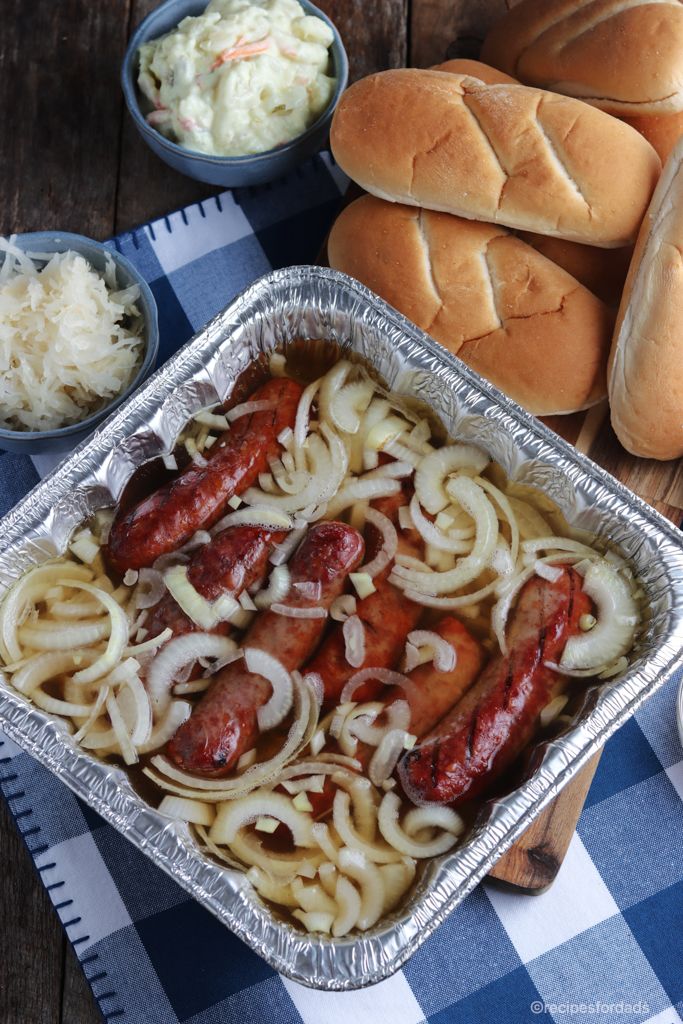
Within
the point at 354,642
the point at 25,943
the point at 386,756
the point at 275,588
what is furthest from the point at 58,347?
the point at 25,943

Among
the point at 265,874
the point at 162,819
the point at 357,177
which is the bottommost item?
the point at 265,874

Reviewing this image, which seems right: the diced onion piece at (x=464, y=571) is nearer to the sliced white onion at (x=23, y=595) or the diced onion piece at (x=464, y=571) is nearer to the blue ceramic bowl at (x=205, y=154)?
the sliced white onion at (x=23, y=595)

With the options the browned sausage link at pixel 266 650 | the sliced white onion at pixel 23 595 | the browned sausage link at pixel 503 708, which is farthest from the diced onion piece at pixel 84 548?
the browned sausage link at pixel 503 708

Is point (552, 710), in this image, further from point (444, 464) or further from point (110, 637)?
point (110, 637)

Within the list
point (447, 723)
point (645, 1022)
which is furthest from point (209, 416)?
point (645, 1022)

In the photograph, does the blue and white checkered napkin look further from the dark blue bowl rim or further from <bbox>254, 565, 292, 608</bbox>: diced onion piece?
the dark blue bowl rim

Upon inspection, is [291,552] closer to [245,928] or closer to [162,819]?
[162,819]
